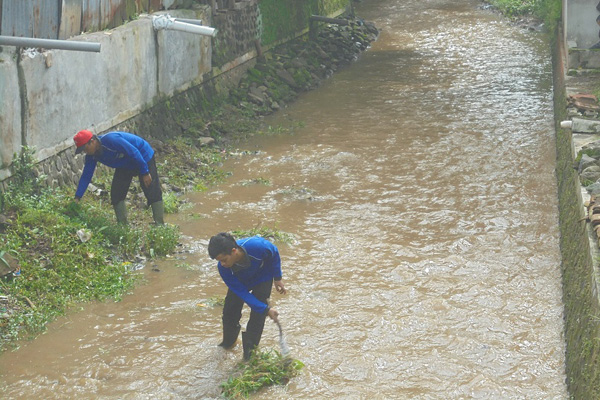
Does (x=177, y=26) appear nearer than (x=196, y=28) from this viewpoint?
No

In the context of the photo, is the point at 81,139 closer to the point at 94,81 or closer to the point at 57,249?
the point at 57,249

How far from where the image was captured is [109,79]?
10.4 meters

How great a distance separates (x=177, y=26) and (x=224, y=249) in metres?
5.54

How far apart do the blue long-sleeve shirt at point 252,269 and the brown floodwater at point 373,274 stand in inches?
30.7

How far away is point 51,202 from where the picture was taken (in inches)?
335

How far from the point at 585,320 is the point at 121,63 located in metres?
7.15

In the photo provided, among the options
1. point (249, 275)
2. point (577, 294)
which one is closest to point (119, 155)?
point (249, 275)

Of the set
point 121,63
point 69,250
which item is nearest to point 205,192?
point 121,63

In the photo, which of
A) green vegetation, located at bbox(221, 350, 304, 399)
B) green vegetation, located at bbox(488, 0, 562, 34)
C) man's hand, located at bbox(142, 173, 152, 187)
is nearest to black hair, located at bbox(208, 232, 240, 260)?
green vegetation, located at bbox(221, 350, 304, 399)

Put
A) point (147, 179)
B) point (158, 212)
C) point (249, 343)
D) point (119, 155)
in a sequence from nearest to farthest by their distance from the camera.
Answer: point (249, 343)
point (119, 155)
point (147, 179)
point (158, 212)

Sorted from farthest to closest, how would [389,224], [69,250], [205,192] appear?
[205,192] → [389,224] → [69,250]

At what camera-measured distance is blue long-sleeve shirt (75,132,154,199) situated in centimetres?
810

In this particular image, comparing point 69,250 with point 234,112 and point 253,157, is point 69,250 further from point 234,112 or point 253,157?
point 234,112

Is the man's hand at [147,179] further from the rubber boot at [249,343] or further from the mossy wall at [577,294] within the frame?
the mossy wall at [577,294]
